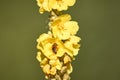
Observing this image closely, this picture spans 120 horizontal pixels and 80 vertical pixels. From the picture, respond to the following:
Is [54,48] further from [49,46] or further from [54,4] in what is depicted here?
[54,4]

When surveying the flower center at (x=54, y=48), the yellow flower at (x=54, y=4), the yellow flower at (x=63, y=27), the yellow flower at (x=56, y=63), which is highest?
the yellow flower at (x=54, y=4)
